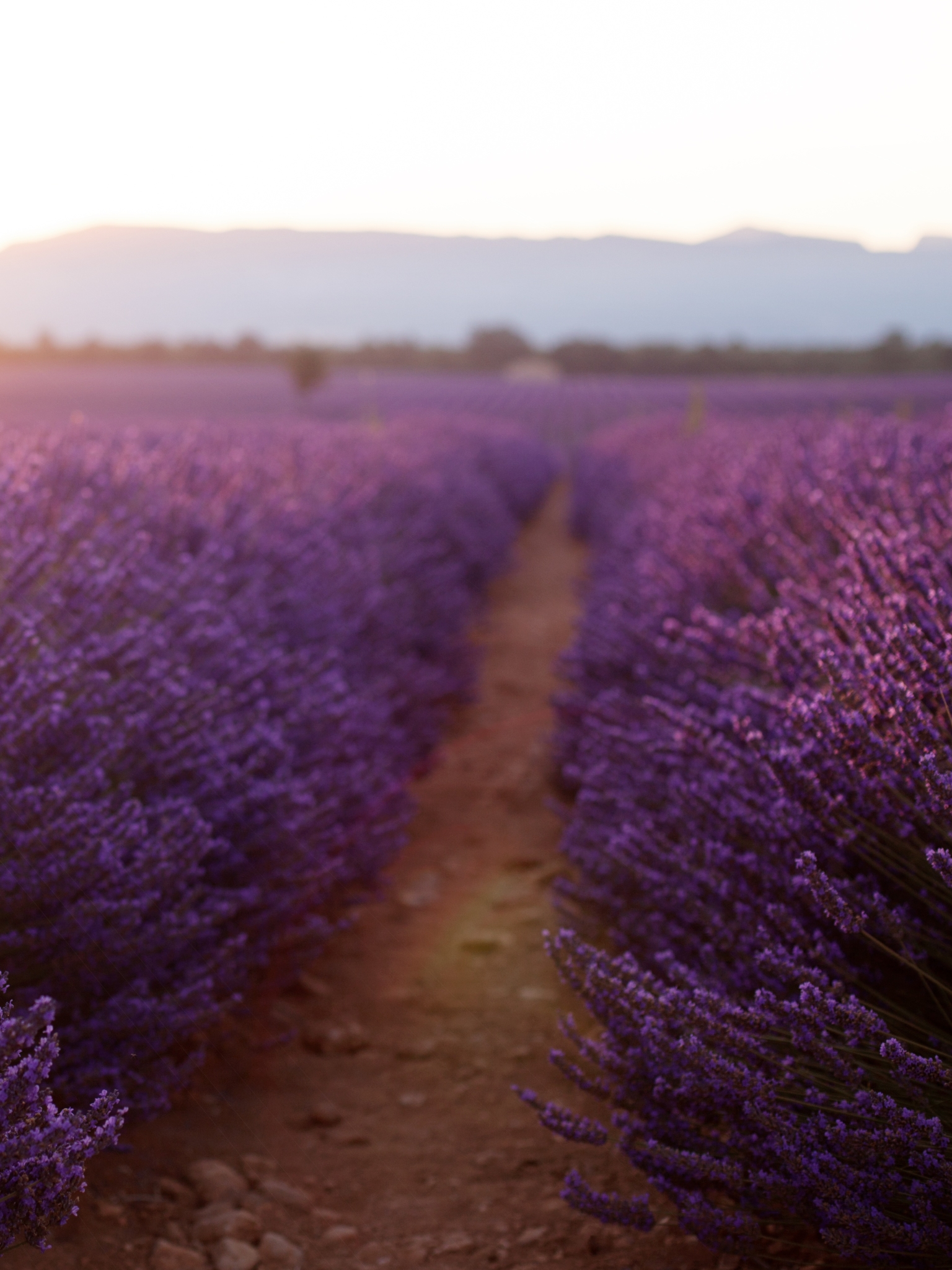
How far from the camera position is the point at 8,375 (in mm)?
23953

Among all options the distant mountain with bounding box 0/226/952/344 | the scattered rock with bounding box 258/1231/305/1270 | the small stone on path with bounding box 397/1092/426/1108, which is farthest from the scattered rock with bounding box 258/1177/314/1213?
the distant mountain with bounding box 0/226/952/344

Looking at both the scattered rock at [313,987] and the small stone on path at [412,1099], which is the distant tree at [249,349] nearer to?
the scattered rock at [313,987]

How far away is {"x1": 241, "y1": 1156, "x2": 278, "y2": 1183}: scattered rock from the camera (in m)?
2.08

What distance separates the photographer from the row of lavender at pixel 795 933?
1.36m

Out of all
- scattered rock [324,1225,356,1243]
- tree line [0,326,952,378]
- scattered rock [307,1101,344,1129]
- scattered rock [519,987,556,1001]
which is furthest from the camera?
tree line [0,326,952,378]

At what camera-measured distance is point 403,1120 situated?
2324 mm

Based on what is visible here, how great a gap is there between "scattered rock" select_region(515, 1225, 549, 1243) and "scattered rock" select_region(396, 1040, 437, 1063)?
0.69 meters

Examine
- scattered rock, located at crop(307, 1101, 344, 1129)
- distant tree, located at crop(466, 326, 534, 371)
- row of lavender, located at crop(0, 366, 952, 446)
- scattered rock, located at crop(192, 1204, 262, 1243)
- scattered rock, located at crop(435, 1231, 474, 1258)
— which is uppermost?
distant tree, located at crop(466, 326, 534, 371)

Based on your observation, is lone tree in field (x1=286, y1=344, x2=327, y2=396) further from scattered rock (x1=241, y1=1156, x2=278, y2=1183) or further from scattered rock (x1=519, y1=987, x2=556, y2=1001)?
scattered rock (x1=241, y1=1156, x2=278, y2=1183)

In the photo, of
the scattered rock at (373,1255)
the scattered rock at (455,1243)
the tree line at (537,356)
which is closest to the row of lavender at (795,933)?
the scattered rock at (455,1243)

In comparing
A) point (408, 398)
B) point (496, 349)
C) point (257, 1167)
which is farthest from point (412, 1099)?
point (496, 349)

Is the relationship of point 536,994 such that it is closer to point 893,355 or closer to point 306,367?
point 306,367

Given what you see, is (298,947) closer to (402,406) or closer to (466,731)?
(466,731)

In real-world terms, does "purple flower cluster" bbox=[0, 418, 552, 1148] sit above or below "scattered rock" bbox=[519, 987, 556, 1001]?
above
